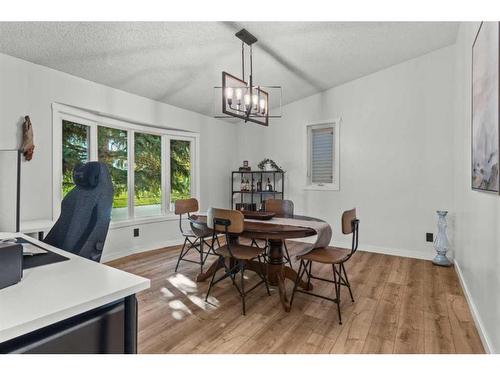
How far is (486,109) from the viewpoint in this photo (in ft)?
5.50

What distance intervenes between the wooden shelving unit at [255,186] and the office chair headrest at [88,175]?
3.38m

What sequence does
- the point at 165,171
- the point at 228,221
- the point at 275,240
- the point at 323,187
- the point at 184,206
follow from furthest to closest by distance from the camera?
the point at 323,187, the point at 165,171, the point at 184,206, the point at 275,240, the point at 228,221

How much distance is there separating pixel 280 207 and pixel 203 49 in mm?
1967

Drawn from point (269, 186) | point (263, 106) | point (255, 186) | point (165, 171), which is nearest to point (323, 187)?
point (269, 186)

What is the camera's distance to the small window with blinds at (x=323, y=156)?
4.61 meters

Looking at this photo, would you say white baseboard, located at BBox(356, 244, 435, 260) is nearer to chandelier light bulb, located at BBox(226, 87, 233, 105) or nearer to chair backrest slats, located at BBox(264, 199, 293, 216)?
chair backrest slats, located at BBox(264, 199, 293, 216)

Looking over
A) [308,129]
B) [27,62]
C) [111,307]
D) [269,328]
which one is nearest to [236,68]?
[308,129]

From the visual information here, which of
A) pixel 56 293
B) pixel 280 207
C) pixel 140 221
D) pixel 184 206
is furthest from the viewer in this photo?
pixel 140 221

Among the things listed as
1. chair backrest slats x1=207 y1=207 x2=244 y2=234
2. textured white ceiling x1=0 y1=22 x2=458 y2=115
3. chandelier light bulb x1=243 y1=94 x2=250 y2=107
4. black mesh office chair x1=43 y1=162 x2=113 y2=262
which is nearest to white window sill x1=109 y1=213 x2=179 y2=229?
textured white ceiling x1=0 y1=22 x2=458 y2=115

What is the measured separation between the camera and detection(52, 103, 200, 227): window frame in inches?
124

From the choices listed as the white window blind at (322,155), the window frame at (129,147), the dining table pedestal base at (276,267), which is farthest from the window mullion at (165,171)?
the white window blind at (322,155)

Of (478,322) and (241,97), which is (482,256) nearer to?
(478,322)

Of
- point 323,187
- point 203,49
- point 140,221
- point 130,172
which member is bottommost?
point 140,221

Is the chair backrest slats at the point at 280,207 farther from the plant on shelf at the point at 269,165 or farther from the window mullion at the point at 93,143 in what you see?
the window mullion at the point at 93,143
